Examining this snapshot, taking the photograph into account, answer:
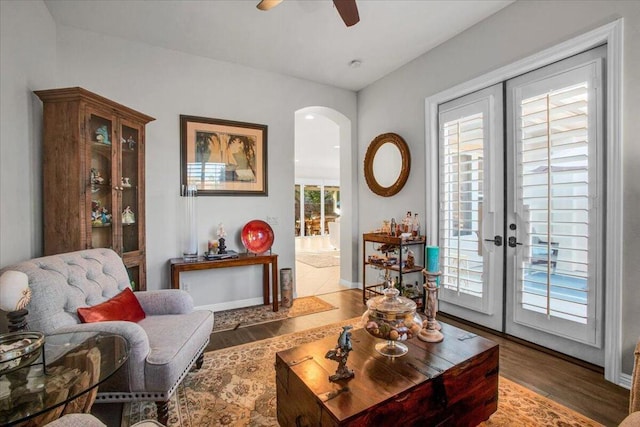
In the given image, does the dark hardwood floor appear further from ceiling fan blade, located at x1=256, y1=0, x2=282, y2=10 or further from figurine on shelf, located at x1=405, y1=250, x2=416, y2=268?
ceiling fan blade, located at x1=256, y1=0, x2=282, y2=10

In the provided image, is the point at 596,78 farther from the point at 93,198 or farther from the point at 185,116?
the point at 93,198

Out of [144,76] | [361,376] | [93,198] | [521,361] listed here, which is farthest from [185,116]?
[521,361]

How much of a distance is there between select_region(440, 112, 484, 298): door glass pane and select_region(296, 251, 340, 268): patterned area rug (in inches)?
140

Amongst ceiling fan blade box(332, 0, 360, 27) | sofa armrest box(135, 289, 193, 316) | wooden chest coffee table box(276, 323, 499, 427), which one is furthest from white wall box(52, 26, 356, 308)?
wooden chest coffee table box(276, 323, 499, 427)

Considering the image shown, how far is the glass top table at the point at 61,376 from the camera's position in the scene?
38.4 inches

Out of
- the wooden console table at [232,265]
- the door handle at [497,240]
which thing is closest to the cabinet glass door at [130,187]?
the wooden console table at [232,265]

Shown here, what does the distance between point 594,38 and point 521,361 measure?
8.11 ft

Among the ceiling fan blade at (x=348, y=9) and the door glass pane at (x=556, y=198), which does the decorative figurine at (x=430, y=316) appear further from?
the ceiling fan blade at (x=348, y=9)

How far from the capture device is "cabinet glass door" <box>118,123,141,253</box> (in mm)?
2891

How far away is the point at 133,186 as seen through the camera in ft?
9.75

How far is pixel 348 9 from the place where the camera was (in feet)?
6.88

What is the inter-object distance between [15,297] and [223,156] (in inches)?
99.2

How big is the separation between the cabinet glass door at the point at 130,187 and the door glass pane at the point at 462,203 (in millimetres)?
3192

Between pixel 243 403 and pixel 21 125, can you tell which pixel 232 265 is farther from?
pixel 21 125
